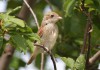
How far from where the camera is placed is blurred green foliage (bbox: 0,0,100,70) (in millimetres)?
4348

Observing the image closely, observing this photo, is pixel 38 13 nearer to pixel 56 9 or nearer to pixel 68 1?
pixel 56 9

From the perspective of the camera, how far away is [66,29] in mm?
7059

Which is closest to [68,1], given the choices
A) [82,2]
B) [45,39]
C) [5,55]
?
[82,2]

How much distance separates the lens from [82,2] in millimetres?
4691

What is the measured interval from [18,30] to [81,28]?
281 centimetres

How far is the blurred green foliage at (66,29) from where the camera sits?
4348 millimetres

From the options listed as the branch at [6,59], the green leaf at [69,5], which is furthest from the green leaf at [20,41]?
the branch at [6,59]

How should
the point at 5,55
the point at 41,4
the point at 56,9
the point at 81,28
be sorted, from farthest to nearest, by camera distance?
the point at 41,4, the point at 56,9, the point at 81,28, the point at 5,55

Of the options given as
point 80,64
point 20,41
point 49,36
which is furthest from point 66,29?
point 20,41

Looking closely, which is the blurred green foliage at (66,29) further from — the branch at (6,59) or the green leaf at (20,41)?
the branch at (6,59)

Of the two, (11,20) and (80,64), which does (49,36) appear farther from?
(11,20)

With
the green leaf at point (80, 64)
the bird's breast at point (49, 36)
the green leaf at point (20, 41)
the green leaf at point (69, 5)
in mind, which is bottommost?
the green leaf at point (80, 64)

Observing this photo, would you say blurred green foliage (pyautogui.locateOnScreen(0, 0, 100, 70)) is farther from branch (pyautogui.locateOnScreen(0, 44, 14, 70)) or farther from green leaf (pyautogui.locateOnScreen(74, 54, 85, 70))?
branch (pyautogui.locateOnScreen(0, 44, 14, 70))

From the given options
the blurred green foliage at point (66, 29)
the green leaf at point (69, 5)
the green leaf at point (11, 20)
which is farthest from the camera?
the green leaf at point (69, 5)
